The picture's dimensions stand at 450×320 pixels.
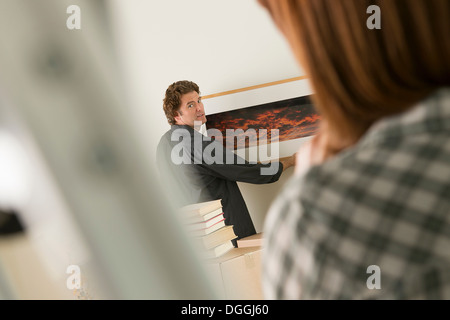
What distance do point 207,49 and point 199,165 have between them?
892 mm

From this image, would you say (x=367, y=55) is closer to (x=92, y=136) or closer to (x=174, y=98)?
(x=92, y=136)

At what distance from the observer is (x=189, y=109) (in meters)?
2.72

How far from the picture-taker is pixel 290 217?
40 cm

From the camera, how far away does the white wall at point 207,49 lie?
288 centimetres

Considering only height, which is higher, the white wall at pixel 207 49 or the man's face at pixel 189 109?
the white wall at pixel 207 49

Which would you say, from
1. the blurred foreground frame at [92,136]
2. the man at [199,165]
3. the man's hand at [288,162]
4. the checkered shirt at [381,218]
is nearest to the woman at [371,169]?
the checkered shirt at [381,218]

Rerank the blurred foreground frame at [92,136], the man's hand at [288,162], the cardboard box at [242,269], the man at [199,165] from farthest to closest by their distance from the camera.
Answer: the man's hand at [288,162] < the man at [199,165] < the cardboard box at [242,269] < the blurred foreground frame at [92,136]

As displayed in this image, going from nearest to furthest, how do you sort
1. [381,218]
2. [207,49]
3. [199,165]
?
[381,218], [199,165], [207,49]

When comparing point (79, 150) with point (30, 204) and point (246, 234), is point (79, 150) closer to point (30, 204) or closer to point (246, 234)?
point (30, 204)

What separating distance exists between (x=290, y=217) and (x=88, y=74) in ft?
0.95

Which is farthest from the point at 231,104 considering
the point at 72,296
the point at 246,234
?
the point at 72,296

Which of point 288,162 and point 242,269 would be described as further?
point 288,162

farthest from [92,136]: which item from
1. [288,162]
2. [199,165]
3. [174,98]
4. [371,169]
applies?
[288,162]

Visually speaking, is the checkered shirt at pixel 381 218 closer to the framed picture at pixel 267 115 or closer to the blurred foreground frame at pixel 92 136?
the blurred foreground frame at pixel 92 136
